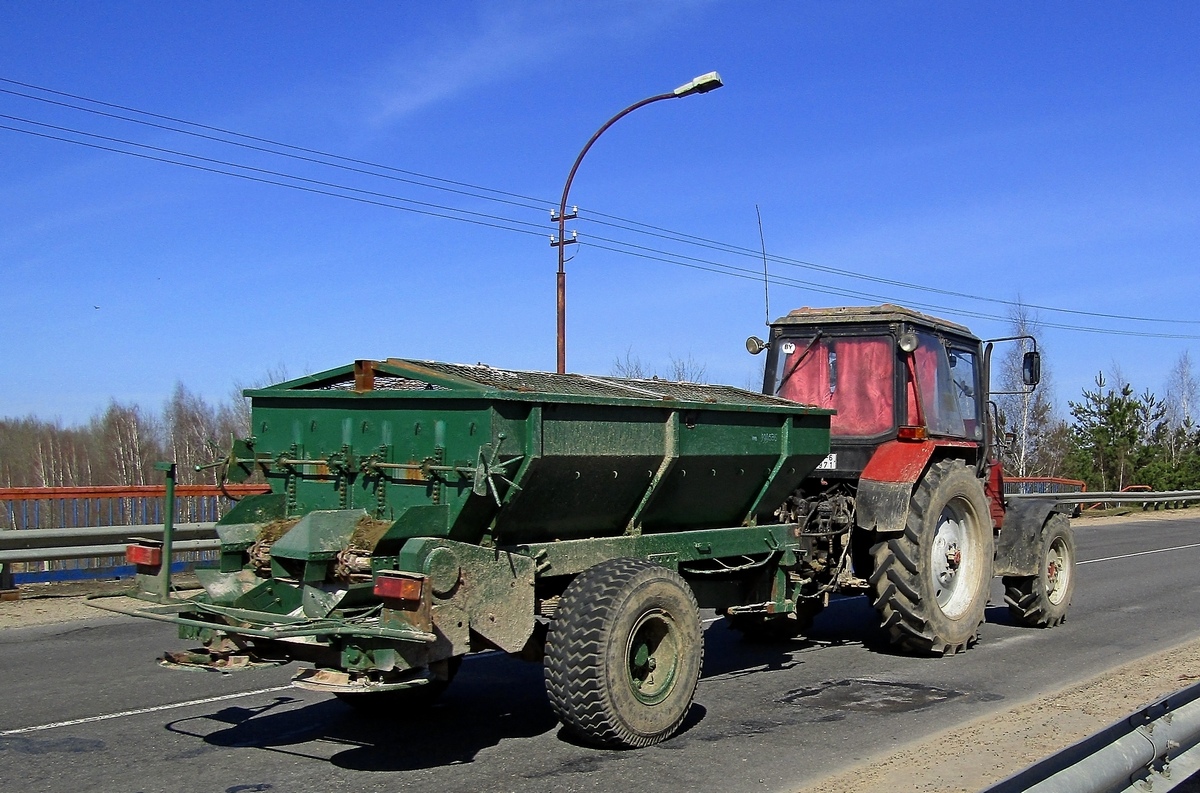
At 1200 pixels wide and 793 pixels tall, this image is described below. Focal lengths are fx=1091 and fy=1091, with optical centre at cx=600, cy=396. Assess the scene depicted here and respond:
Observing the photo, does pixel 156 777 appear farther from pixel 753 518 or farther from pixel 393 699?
pixel 753 518

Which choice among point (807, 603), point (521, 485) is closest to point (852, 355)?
point (807, 603)

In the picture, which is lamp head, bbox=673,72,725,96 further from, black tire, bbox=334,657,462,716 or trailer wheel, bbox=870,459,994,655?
black tire, bbox=334,657,462,716

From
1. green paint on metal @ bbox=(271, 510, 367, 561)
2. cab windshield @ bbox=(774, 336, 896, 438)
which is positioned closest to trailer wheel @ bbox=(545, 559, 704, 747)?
green paint on metal @ bbox=(271, 510, 367, 561)

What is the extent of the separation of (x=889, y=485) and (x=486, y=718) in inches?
144

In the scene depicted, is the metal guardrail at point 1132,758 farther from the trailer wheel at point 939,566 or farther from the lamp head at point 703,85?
the lamp head at point 703,85

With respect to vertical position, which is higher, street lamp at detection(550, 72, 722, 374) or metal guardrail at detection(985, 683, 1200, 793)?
street lamp at detection(550, 72, 722, 374)

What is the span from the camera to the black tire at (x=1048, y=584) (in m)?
10.1

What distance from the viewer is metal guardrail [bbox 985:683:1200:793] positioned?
3.30 m

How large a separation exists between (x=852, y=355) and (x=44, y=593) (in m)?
9.32

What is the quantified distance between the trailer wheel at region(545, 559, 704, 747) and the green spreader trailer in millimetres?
12

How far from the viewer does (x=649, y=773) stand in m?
5.50

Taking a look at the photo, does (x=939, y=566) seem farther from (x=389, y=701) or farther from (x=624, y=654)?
(x=389, y=701)

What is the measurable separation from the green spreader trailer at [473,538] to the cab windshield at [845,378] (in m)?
2.31

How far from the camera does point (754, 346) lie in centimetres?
980
